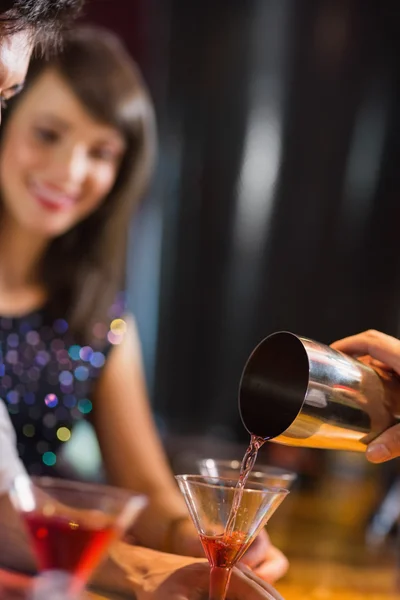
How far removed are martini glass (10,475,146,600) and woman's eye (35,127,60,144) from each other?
150 centimetres

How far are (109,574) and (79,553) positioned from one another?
1.33 ft

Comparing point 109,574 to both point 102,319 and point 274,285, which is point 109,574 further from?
point 274,285

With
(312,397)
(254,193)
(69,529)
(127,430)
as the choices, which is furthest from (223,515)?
(254,193)

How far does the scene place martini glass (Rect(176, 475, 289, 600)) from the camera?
1093 mm

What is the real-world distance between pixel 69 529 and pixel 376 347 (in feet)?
2.03

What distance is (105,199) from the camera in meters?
2.39

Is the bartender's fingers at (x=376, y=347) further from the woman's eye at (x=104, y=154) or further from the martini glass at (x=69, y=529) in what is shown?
the woman's eye at (x=104, y=154)

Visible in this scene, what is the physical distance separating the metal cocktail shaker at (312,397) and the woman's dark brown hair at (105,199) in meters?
1.18

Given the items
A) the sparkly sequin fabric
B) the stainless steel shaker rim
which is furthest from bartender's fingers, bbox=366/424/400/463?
the sparkly sequin fabric

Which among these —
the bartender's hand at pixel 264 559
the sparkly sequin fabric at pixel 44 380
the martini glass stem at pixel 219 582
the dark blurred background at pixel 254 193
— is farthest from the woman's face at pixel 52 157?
the dark blurred background at pixel 254 193

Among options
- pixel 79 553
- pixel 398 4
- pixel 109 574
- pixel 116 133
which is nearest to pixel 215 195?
pixel 398 4

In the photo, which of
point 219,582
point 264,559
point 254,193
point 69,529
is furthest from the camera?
point 254,193

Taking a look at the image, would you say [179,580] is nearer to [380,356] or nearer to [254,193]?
[380,356]

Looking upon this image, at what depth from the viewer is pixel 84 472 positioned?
333cm
